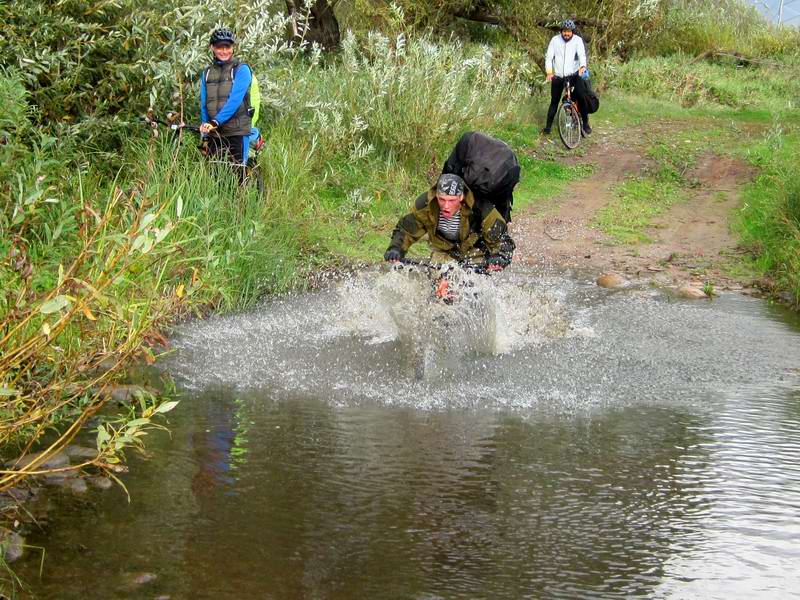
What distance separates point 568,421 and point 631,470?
0.86 metres

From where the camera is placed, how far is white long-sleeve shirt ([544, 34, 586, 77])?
50.9ft

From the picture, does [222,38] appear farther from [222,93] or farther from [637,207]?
[637,207]

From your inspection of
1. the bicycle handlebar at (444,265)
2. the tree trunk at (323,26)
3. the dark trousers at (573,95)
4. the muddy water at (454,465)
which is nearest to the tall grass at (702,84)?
the dark trousers at (573,95)

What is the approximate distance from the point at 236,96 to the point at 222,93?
0.16m

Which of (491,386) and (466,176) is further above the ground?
(466,176)

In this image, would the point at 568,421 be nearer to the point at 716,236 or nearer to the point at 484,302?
the point at 484,302

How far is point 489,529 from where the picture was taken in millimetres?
4922

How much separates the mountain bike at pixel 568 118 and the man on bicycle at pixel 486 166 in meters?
7.88

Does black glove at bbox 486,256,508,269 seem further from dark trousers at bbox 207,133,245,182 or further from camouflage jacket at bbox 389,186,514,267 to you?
dark trousers at bbox 207,133,245,182

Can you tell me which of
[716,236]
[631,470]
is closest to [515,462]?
[631,470]

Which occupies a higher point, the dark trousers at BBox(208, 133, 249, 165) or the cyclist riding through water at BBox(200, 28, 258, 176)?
the cyclist riding through water at BBox(200, 28, 258, 176)

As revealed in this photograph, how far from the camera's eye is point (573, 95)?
1602cm

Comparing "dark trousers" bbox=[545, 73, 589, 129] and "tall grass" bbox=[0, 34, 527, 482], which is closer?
"tall grass" bbox=[0, 34, 527, 482]

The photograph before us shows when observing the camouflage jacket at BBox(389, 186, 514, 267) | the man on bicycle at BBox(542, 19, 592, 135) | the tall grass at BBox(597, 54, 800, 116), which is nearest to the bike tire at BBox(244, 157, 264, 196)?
the camouflage jacket at BBox(389, 186, 514, 267)
